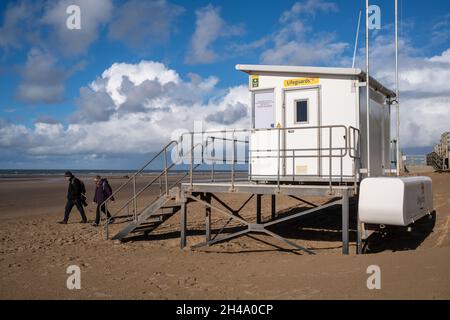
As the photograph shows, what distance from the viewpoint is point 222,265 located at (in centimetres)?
920

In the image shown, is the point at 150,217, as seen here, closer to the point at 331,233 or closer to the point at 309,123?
the point at 309,123

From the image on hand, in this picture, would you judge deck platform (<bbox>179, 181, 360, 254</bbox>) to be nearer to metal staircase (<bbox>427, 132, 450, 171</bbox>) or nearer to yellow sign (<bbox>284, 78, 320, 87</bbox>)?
yellow sign (<bbox>284, 78, 320, 87</bbox>)

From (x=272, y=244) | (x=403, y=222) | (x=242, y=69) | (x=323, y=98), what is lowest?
(x=272, y=244)

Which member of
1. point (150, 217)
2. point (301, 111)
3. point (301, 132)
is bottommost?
point (150, 217)

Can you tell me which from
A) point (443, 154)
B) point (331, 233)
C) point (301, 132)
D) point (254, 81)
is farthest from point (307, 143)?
point (443, 154)

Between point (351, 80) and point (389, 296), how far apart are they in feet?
17.4

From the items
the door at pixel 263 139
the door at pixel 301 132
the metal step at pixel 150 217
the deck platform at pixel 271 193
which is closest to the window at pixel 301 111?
the door at pixel 301 132

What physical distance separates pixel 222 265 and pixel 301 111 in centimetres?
400

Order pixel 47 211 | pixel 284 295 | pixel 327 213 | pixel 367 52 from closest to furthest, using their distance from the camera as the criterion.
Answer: pixel 284 295 < pixel 367 52 < pixel 327 213 < pixel 47 211

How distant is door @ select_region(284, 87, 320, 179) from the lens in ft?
33.1

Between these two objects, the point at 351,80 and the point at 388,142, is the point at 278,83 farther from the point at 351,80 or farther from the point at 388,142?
the point at 388,142

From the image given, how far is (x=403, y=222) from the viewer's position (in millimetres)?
8258

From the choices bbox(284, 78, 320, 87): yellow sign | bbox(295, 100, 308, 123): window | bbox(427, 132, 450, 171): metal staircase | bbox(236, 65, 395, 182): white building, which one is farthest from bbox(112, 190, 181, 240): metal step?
bbox(427, 132, 450, 171): metal staircase
